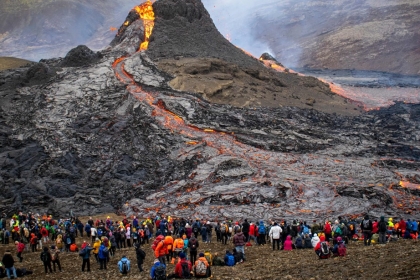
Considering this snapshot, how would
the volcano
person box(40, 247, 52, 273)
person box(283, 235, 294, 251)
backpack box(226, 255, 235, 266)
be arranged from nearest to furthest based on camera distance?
1. backpack box(226, 255, 235, 266)
2. person box(40, 247, 52, 273)
3. person box(283, 235, 294, 251)
4. the volcano

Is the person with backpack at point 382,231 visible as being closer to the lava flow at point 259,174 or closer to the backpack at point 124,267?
the backpack at point 124,267

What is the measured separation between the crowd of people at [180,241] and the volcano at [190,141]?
7565mm

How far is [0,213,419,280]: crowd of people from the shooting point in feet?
61.8

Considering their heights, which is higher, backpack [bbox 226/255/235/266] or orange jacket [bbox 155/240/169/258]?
orange jacket [bbox 155/240/169/258]

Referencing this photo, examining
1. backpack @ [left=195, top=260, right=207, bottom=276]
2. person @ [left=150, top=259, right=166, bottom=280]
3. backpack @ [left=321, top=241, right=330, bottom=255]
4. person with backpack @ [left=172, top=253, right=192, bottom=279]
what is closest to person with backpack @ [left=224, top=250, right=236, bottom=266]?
backpack @ [left=195, top=260, right=207, bottom=276]

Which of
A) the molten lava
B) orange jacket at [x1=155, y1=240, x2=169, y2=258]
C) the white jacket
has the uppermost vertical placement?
the molten lava

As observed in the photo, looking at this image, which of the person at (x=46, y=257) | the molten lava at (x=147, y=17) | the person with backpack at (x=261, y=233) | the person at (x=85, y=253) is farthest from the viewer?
the molten lava at (x=147, y=17)

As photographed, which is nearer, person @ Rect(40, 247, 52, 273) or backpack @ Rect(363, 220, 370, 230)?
person @ Rect(40, 247, 52, 273)

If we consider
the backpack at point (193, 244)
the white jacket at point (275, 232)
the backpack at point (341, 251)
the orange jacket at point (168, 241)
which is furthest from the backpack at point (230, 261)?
the backpack at point (341, 251)

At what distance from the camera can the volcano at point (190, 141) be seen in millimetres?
36938

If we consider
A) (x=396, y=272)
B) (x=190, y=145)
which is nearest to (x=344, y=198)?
(x=190, y=145)

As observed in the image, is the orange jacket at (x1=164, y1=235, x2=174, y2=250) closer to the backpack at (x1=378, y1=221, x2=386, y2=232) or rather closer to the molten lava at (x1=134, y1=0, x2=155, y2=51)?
the backpack at (x1=378, y1=221, x2=386, y2=232)

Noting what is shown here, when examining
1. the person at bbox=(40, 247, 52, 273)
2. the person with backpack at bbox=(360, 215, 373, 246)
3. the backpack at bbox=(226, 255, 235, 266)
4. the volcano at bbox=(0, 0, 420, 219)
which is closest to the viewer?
the backpack at bbox=(226, 255, 235, 266)

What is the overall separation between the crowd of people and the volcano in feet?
24.8
